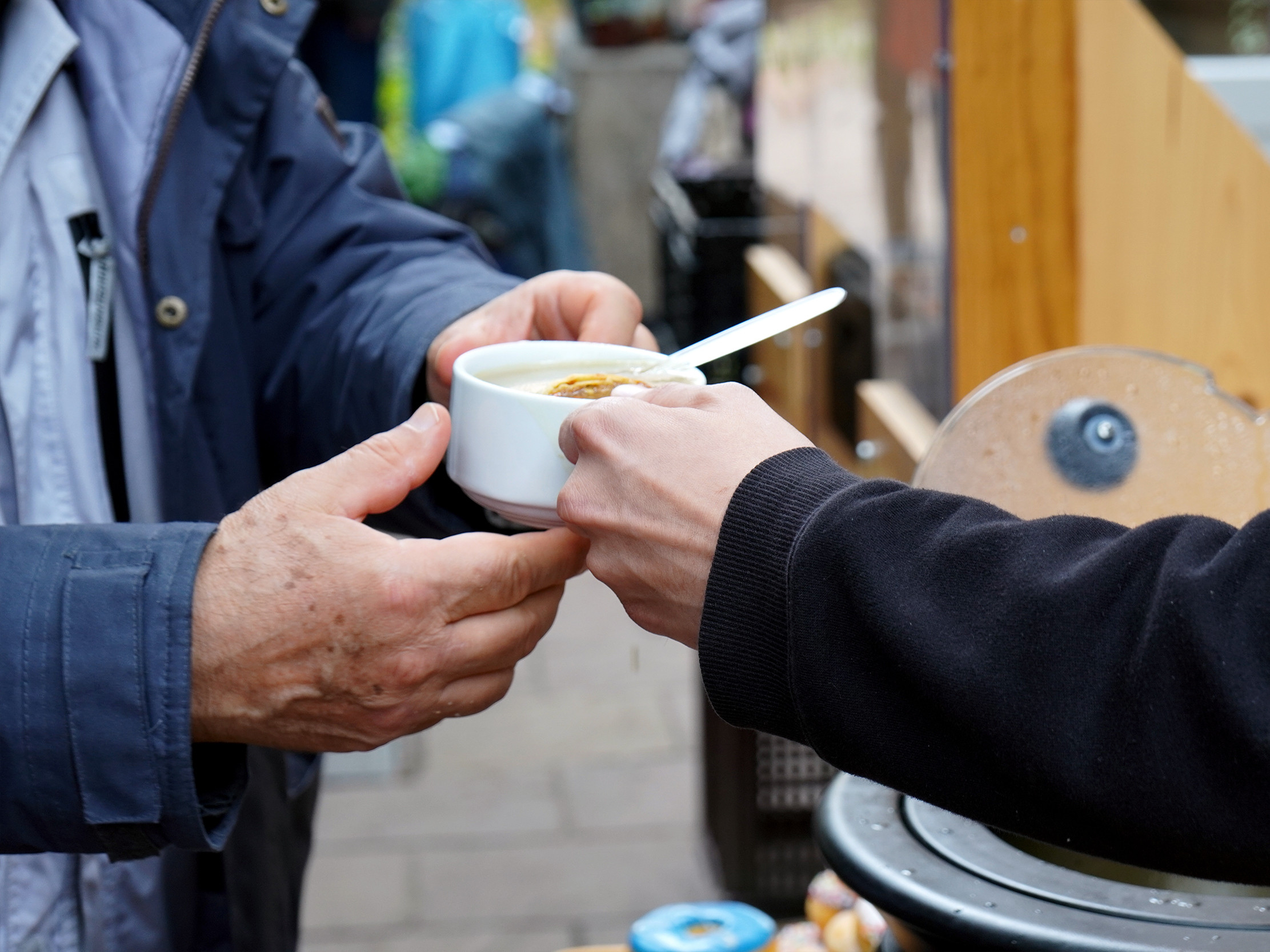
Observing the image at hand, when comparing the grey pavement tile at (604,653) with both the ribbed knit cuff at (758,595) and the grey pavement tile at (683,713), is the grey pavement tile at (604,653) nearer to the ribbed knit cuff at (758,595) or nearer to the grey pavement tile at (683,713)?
the grey pavement tile at (683,713)

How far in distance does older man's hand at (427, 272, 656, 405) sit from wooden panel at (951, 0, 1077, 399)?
26.1 inches

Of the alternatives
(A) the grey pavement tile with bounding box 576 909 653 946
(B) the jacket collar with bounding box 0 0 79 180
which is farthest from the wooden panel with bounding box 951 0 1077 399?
(A) the grey pavement tile with bounding box 576 909 653 946

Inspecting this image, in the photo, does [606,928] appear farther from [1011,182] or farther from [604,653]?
[1011,182]

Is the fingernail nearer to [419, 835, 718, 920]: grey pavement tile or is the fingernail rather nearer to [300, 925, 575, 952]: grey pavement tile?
[300, 925, 575, 952]: grey pavement tile

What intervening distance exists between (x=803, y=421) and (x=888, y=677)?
7.26 feet

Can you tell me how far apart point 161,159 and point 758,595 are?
35.9 inches

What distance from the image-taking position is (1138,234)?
6.57 ft

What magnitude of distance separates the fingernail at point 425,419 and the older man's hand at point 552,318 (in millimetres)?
287

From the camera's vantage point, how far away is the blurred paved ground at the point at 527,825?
10.9 ft

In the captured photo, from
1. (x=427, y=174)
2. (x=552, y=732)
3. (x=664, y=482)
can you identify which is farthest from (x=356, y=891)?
(x=427, y=174)

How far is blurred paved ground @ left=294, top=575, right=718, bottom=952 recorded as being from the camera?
3.33 m

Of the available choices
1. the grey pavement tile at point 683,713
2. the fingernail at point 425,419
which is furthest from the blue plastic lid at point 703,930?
the grey pavement tile at point 683,713

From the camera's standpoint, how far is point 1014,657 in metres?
0.95

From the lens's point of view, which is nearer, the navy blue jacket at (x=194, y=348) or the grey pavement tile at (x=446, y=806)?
the navy blue jacket at (x=194, y=348)
